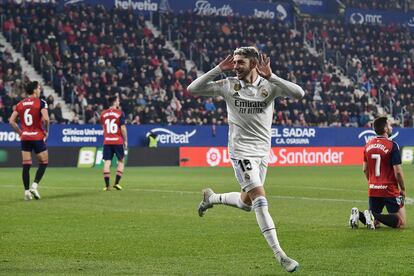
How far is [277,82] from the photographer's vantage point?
9203 mm

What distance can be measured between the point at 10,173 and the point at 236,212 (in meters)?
16.4

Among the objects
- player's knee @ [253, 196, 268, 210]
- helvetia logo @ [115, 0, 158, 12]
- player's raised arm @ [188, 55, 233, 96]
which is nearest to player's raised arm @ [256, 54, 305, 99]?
player's raised arm @ [188, 55, 233, 96]

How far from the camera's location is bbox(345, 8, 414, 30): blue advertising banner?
60.0 m

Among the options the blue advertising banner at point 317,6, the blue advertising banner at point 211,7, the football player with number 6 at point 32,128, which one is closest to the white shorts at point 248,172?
the football player with number 6 at point 32,128

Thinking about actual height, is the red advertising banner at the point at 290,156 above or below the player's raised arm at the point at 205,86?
below

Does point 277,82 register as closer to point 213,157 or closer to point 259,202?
point 259,202

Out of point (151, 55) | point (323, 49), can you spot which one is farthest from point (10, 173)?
point (323, 49)

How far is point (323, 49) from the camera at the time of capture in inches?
2137

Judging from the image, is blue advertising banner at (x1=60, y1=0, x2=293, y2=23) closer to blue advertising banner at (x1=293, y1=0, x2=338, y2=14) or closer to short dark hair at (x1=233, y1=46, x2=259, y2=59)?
blue advertising banner at (x1=293, y1=0, x2=338, y2=14)

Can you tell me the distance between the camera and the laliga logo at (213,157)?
4059 cm

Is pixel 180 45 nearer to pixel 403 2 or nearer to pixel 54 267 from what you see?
pixel 403 2

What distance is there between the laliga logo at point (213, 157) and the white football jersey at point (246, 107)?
101 feet

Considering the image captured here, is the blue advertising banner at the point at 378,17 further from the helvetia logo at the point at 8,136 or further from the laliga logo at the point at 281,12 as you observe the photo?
the helvetia logo at the point at 8,136

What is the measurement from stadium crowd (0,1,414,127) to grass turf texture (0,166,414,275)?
66.0 ft
